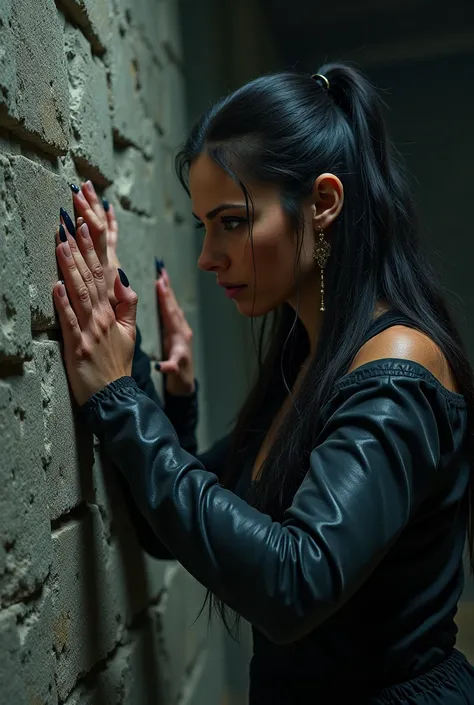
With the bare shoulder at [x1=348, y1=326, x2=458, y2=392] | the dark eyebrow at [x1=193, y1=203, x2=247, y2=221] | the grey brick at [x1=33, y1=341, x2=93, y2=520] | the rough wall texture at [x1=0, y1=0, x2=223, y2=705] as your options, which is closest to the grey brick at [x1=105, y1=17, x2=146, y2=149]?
the rough wall texture at [x1=0, y1=0, x2=223, y2=705]

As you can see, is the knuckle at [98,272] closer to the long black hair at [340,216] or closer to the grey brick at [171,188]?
the long black hair at [340,216]

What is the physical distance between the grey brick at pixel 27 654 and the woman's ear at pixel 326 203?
2.27 feet

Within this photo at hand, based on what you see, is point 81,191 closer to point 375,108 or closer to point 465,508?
point 375,108

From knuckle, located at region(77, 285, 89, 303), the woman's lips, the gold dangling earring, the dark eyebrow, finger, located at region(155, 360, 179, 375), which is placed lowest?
finger, located at region(155, 360, 179, 375)

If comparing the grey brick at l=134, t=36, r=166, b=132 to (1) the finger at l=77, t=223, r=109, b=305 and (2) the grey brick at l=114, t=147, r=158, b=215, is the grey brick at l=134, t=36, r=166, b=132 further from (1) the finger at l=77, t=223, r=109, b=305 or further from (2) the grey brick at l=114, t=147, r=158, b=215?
(1) the finger at l=77, t=223, r=109, b=305

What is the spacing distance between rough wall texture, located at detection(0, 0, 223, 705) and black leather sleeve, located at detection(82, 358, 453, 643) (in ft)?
0.49

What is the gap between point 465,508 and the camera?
4.01 ft

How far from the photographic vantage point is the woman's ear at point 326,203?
1223mm

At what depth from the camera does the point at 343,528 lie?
2.96 feet

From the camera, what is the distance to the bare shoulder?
106cm

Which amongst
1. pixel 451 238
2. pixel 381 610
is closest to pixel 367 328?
pixel 381 610

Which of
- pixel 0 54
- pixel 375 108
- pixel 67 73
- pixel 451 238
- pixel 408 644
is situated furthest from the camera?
pixel 451 238

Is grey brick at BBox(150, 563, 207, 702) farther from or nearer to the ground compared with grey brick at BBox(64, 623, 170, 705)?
nearer to the ground

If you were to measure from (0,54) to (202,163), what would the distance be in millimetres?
431
